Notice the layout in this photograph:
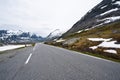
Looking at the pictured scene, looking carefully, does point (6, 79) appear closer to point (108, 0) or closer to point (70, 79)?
point (70, 79)

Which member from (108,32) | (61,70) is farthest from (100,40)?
(61,70)

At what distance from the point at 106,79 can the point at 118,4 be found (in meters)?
144

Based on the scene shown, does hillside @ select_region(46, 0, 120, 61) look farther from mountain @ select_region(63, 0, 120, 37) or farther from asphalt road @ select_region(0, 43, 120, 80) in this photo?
asphalt road @ select_region(0, 43, 120, 80)

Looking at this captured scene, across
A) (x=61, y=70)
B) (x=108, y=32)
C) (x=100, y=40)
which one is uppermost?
(x=108, y=32)

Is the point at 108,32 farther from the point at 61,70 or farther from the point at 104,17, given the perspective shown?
the point at 104,17

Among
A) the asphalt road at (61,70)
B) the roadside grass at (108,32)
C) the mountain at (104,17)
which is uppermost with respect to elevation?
the mountain at (104,17)

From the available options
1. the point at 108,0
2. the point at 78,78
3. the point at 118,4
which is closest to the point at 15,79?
the point at 78,78

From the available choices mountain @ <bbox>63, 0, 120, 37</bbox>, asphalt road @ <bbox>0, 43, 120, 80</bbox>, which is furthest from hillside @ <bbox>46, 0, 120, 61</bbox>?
asphalt road @ <bbox>0, 43, 120, 80</bbox>

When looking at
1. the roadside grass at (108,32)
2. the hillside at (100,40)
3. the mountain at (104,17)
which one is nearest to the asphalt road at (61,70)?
the hillside at (100,40)

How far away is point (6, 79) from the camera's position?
6.91 m

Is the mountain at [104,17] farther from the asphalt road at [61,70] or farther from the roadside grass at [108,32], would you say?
the asphalt road at [61,70]

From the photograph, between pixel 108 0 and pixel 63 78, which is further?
pixel 108 0

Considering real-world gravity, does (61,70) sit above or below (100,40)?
below

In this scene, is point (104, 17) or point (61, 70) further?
point (104, 17)
